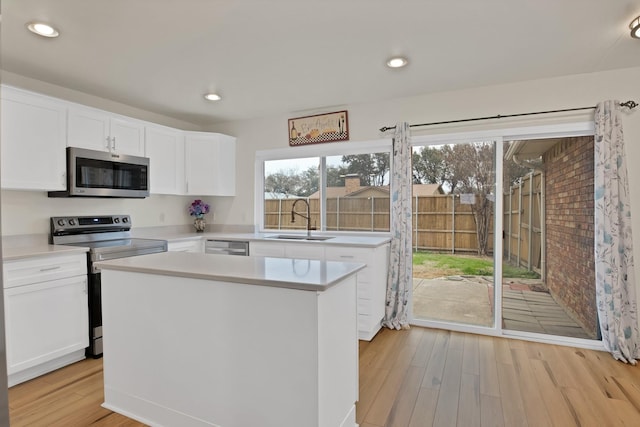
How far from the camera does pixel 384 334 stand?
11.5 feet

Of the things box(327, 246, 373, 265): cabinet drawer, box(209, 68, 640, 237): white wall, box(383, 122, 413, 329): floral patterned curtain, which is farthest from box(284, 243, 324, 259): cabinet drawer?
box(209, 68, 640, 237): white wall

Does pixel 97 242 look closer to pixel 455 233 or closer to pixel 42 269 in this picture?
pixel 42 269

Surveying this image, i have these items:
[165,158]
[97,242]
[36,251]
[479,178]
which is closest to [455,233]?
[479,178]

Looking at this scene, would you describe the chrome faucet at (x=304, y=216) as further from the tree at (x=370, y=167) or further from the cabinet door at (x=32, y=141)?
the cabinet door at (x=32, y=141)

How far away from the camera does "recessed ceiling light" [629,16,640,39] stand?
2.27m

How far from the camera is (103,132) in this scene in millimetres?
3383

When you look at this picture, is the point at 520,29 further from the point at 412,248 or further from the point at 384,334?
the point at 384,334

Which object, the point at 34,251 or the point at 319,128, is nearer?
the point at 34,251

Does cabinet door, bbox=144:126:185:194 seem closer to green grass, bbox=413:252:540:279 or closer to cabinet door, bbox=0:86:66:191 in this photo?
cabinet door, bbox=0:86:66:191

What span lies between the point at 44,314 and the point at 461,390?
303cm

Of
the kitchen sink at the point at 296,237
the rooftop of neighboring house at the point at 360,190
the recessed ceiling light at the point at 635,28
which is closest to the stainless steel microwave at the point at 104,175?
the kitchen sink at the point at 296,237

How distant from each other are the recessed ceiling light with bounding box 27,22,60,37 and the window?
2.47 metres

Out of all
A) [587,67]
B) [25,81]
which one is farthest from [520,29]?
[25,81]

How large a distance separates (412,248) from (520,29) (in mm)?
2147
